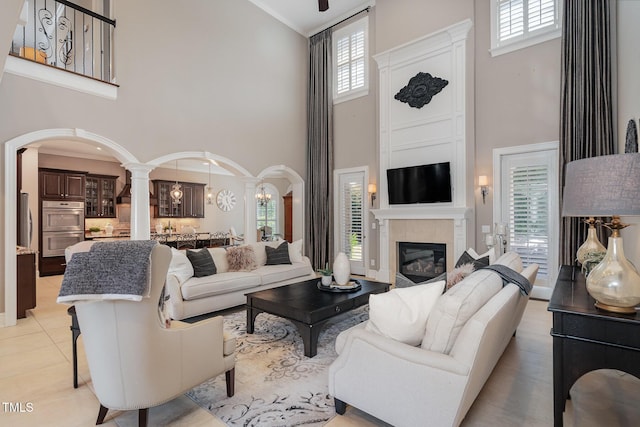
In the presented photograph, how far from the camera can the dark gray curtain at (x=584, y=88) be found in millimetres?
4414

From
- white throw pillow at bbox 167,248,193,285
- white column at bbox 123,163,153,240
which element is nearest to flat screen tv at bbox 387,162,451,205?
white throw pillow at bbox 167,248,193,285

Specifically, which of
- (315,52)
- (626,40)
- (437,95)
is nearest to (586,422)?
(626,40)

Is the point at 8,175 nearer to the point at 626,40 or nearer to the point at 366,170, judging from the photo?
the point at 366,170

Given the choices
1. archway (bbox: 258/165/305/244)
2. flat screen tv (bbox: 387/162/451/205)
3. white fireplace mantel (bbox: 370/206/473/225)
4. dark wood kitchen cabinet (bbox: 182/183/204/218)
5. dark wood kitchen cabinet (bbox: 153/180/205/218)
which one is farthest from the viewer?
dark wood kitchen cabinet (bbox: 182/183/204/218)

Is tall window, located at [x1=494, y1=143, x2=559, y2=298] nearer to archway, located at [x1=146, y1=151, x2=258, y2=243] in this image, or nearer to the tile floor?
the tile floor

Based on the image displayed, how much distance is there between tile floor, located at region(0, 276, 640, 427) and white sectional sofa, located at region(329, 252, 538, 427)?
33 centimetres

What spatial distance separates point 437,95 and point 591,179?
5.02 meters

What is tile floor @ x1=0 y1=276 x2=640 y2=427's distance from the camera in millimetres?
2098

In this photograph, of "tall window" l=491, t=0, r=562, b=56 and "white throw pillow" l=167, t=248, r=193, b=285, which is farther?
"tall window" l=491, t=0, r=562, b=56

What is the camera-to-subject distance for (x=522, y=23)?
5.29 meters

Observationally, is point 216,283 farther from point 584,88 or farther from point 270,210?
point 270,210

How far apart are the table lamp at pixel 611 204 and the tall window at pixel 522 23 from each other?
4729 mm

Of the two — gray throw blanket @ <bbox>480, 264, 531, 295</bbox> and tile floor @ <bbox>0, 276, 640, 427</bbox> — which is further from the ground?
gray throw blanket @ <bbox>480, 264, 531, 295</bbox>

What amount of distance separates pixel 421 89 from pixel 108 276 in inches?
239
